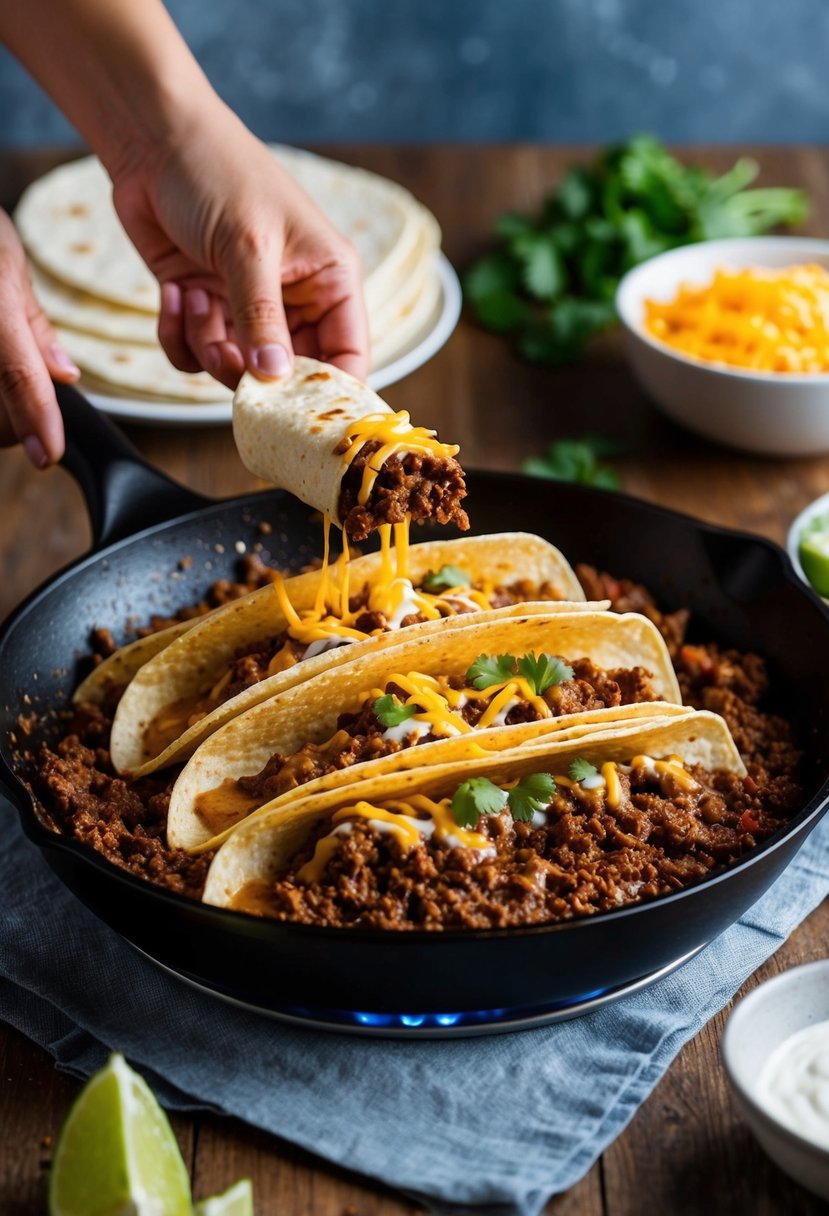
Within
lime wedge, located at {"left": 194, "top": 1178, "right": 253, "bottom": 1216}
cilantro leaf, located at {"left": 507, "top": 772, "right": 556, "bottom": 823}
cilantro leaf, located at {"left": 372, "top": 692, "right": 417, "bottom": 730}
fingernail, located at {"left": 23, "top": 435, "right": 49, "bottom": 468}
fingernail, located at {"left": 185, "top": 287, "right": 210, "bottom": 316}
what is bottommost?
lime wedge, located at {"left": 194, "top": 1178, "right": 253, "bottom": 1216}

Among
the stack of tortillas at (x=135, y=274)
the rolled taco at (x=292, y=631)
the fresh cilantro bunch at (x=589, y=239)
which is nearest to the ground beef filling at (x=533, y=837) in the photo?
the rolled taco at (x=292, y=631)

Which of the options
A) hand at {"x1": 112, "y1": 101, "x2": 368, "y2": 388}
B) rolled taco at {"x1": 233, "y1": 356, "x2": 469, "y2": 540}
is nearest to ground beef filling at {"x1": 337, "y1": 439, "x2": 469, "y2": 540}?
rolled taco at {"x1": 233, "y1": 356, "x2": 469, "y2": 540}

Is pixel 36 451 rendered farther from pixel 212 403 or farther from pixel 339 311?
pixel 212 403

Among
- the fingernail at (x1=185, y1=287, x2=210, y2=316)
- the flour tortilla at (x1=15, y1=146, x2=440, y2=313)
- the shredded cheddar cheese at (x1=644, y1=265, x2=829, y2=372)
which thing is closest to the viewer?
the fingernail at (x1=185, y1=287, x2=210, y2=316)

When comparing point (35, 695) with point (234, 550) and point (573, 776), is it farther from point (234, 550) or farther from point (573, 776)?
point (573, 776)

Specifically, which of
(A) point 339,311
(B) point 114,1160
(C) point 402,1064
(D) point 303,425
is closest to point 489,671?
(D) point 303,425

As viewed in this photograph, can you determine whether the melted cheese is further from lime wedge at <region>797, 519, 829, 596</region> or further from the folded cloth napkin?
lime wedge at <region>797, 519, 829, 596</region>
